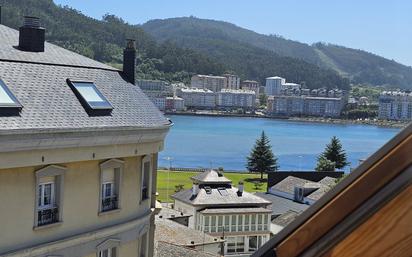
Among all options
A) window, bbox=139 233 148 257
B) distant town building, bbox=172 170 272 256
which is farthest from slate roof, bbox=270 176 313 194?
window, bbox=139 233 148 257

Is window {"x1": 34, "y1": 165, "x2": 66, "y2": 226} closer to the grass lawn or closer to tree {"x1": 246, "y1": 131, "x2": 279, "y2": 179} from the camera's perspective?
the grass lawn

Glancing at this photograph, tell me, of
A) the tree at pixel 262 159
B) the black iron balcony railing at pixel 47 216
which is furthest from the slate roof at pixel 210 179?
the tree at pixel 262 159

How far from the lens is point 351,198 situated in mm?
1385

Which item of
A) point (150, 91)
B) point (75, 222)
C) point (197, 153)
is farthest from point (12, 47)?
point (150, 91)

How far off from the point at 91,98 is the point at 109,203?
1.88m

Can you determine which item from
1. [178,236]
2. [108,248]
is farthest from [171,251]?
[108,248]

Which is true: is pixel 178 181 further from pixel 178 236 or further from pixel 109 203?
pixel 109 203

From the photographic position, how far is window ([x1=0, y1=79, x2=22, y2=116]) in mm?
8320

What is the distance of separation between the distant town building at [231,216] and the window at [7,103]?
23.0m

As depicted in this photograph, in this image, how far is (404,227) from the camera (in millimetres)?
1318

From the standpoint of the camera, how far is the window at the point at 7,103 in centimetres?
832

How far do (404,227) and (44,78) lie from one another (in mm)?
9319

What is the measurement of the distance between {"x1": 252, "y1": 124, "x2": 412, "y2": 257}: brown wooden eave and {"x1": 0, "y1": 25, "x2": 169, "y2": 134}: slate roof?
6.90 m

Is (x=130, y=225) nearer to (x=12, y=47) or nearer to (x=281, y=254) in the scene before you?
(x=12, y=47)
